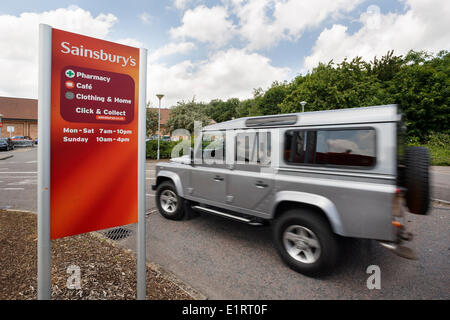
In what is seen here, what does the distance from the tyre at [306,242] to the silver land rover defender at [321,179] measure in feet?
0.04

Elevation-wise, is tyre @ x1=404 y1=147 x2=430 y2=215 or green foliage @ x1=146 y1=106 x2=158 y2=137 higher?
green foliage @ x1=146 y1=106 x2=158 y2=137

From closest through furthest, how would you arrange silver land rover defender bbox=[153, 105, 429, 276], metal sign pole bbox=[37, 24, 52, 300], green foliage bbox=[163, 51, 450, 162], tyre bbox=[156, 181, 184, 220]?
metal sign pole bbox=[37, 24, 52, 300] < silver land rover defender bbox=[153, 105, 429, 276] < tyre bbox=[156, 181, 184, 220] < green foliage bbox=[163, 51, 450, 162]

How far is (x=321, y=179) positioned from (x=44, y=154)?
9.54ft

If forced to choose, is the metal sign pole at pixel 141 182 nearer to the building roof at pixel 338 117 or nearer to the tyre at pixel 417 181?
the building roof at pixel 338 117

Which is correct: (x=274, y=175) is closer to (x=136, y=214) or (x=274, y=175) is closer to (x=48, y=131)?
(x=136, y=214)

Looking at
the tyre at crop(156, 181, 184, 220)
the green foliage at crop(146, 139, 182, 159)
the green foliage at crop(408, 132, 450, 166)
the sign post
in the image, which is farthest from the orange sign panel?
the green foliage at crop(408, 132, 450, 166)

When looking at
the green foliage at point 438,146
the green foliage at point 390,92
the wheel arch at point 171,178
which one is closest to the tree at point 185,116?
the green foliage at point 390,92

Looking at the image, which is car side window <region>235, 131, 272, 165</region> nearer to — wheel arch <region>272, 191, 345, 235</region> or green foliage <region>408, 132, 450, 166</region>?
wheel arch <region>272, 191, 345, 235</region>

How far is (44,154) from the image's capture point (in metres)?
1.81

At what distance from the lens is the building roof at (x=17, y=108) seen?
48.4 m

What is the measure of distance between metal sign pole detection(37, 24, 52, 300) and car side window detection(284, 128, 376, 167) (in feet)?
9.11

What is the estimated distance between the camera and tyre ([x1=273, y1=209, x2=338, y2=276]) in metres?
2.92

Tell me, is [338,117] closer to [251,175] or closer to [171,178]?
[251,175]

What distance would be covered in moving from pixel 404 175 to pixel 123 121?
11.3 feet
